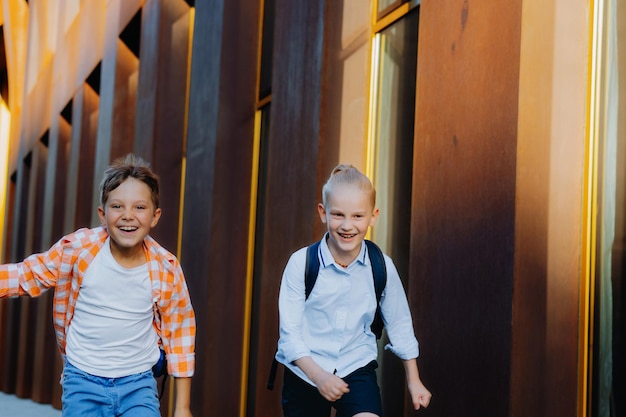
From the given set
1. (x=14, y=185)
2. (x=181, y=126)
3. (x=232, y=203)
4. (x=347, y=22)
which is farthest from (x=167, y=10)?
(x=14, y=185)

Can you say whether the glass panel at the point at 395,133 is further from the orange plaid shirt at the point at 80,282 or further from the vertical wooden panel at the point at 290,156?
the orange plaid shirt at the point at 80,282

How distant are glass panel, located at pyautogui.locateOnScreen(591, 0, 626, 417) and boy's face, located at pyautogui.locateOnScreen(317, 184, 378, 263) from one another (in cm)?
116

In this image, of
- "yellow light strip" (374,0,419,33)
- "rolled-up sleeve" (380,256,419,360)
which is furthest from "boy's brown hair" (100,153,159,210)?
"yellow light strip" (374,0,419,33)

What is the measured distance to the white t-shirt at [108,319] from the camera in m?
4.25

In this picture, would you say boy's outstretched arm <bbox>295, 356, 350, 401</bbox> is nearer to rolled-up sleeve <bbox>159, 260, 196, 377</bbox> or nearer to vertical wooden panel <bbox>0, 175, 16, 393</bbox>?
rolled-up sleeve <bbox>159, 260, 196, 377</bbox>

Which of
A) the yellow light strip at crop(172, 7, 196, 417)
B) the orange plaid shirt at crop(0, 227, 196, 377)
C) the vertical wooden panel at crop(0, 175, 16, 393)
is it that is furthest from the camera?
the vertical wooden panel at crop(0, 175, 16, 393)

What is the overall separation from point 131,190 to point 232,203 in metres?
5.05

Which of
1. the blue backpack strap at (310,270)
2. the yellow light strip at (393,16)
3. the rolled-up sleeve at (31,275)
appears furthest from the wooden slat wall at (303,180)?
the rolled-up sleeve at (31,275)

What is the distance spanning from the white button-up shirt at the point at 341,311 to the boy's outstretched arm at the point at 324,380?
0.20 meters

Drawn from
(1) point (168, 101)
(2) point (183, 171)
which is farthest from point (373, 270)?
(1) point (168, 101)

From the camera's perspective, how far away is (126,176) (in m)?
4.35

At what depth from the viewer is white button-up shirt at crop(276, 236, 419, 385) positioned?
3.99 metres

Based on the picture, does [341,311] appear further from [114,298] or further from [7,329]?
[7,329]

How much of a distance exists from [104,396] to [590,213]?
2493 mm
